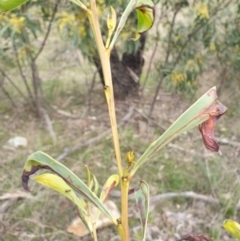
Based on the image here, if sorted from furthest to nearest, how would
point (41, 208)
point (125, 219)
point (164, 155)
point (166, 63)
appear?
point (166, 63) < point (164, 155) < point (41, 208) < point (125, 219)

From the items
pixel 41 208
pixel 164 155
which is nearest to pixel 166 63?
pixel 164 155

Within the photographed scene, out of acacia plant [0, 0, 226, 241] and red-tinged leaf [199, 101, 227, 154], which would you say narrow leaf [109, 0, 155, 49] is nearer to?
acacia plant [0, 0, 226, 241]

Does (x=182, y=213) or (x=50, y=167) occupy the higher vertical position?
(x=50, y=167)

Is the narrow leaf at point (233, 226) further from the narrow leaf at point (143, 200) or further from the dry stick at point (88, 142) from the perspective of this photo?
the dry stick at point (88, 142)

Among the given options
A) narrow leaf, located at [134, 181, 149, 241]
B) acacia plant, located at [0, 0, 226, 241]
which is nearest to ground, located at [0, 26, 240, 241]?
narrow leaf, located at [134, 181, 149, 241]

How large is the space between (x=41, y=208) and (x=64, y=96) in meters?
1.33

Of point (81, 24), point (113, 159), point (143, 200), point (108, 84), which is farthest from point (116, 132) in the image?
point (113, 159)

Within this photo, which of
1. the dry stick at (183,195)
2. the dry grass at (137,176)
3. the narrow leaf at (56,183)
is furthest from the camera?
the dry stick at (183,195)

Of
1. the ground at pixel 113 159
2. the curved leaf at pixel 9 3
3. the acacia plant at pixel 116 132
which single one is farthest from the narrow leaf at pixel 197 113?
the ground at pixel 113 159

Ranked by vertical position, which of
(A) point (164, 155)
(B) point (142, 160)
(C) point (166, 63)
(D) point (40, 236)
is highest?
(B) point (142, 160)

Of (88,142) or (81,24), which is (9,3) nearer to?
(81,24)

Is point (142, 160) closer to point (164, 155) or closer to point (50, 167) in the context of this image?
point (50, 167)

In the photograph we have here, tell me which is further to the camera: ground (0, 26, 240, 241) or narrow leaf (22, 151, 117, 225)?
ground (0, 26, 240, 241)

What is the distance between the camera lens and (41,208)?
Result: 7.29ft
